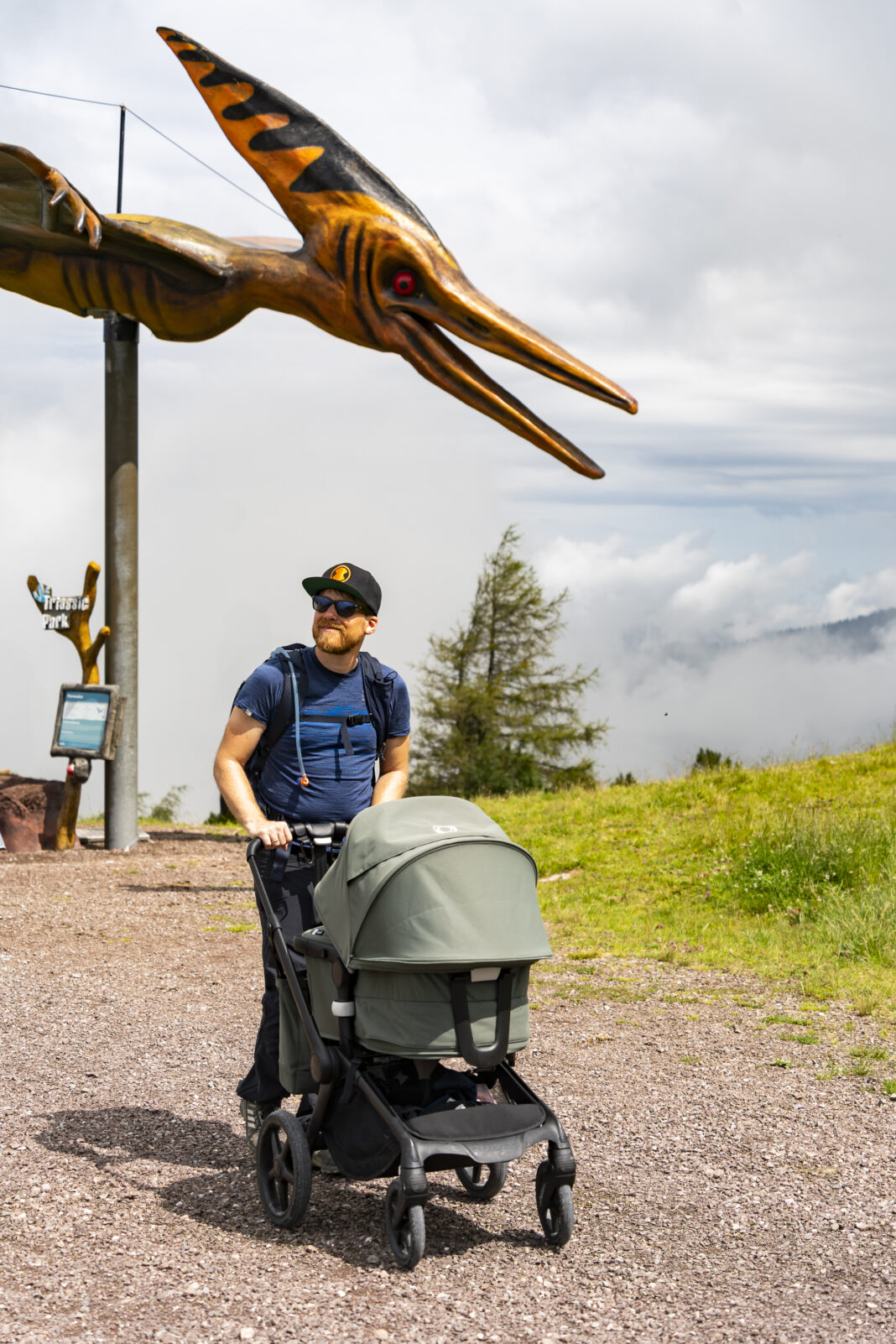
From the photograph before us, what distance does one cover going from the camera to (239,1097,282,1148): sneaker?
14.1 ft

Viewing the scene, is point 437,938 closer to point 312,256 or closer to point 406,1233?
point 406,1233

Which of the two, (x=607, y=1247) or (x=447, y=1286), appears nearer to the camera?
(x=447, y=1286)

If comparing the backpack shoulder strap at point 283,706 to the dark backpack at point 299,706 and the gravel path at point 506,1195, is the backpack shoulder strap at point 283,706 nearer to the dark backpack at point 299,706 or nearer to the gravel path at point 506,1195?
the dark backpack at point 299,706

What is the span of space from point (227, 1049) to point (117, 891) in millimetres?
4849

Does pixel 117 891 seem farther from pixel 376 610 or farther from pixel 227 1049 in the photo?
pixel 376 610

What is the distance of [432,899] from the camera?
3.41m

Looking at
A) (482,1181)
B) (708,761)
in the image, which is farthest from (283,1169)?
(708,761)

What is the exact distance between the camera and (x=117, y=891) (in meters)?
10.5

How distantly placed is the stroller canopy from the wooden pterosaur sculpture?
Answer: 6828mm

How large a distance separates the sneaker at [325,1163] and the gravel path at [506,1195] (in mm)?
61

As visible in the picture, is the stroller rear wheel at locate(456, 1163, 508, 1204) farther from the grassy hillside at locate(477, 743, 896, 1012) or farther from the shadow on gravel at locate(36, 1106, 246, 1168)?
the grassy hillside at locate(477, 743, 896, 1012)

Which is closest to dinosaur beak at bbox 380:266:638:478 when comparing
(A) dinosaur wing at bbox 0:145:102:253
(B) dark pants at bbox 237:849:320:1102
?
(A) dinosaur wing at bbox 0:145:102:253

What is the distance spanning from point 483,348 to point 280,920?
7.32 meters

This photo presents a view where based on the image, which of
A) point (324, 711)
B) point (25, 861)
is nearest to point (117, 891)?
point (25, 861)
